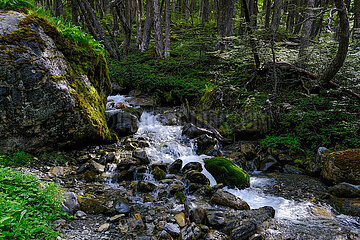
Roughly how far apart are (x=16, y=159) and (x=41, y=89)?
65.3 inches

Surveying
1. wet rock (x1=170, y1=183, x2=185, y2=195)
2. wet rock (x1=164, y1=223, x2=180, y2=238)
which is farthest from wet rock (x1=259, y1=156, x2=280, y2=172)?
wet rock (x1=164, y1=223, x2=180, y2=238)

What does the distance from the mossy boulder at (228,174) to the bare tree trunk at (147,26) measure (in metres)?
15.2

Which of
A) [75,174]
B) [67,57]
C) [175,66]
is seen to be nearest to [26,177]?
[75,174]

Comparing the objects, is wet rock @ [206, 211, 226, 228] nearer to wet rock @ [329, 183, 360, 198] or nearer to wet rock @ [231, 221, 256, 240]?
wet rock @ [231, 221, 256, 240]

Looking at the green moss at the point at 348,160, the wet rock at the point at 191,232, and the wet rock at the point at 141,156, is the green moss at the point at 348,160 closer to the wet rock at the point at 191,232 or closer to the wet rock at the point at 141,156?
the wet rock at the point at 191,232

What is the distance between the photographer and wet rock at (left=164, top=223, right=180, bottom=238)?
3.32 meters

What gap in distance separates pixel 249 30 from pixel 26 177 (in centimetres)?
965

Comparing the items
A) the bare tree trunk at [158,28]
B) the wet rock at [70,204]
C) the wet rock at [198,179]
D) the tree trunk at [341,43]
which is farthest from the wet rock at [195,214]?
the bare tree trunk at [158,28]

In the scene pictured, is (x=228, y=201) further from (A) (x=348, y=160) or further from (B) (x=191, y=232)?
(A) (x=348, y=160)

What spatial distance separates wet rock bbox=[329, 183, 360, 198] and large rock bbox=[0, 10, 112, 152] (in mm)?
6626

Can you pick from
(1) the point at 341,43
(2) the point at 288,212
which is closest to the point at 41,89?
(2) the point at 288,212

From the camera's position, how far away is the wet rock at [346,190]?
4.50 metres

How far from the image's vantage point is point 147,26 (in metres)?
17.2

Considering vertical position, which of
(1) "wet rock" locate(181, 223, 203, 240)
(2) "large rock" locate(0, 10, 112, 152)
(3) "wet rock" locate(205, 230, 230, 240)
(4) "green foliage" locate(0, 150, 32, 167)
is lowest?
(3) "wet rock" locate(205, 230, 230, 240)
